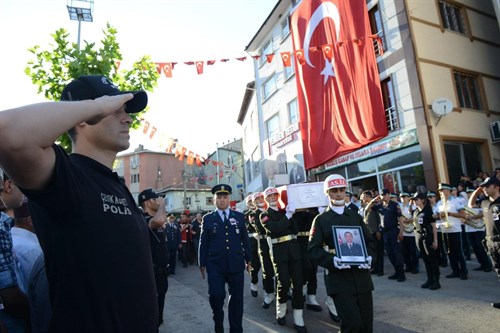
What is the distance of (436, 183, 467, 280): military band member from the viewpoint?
814 centimetres

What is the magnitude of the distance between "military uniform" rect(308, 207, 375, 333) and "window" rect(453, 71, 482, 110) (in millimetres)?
13217

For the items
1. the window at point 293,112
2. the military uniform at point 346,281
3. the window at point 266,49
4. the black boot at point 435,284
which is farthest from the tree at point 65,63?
the window at point 266,49

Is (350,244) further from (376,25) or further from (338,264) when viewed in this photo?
(376,25)

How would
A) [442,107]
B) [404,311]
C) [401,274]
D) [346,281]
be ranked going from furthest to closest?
[442,107] → [401,274] → [404,311] → [346,281]

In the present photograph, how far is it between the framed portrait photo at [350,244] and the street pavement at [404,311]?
73.7 inches

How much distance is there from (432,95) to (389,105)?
5.57 ft

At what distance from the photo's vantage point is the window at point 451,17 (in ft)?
50.6

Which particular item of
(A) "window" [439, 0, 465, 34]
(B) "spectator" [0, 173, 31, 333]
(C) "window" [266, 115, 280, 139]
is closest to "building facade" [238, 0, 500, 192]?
(A) "window" [439, 0, 465, 34]

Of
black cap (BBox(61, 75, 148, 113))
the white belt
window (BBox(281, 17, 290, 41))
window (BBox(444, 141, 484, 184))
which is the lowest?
the white belt

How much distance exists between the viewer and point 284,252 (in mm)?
6207

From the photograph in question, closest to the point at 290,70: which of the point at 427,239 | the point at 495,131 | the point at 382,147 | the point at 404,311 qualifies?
the point at 382,147

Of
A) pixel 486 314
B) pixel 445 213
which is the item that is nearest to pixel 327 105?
pixel 445 213

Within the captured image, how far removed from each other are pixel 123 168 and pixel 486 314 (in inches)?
2327

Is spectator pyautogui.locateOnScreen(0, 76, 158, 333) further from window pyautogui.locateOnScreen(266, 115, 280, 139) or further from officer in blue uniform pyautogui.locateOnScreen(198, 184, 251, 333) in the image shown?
window pyautogui.locateOnScreen(266, 115, 280, 139)
